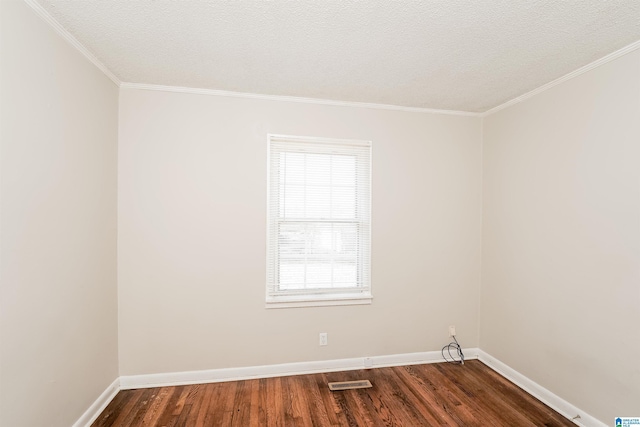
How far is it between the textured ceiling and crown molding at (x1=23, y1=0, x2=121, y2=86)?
0.03 m

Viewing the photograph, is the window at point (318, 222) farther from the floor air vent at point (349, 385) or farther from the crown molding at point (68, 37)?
the crown molding at point (68, 37)

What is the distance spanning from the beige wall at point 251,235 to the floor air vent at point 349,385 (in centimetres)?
28

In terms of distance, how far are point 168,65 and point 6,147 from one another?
118 cm

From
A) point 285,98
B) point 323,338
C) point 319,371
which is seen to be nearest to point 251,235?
point 323,338

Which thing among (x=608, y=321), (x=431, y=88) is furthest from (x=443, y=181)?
(x=608, y=321)

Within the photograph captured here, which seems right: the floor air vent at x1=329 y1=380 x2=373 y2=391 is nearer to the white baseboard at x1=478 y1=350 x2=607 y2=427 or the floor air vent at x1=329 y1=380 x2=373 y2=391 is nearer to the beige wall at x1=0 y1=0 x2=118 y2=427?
the white baseboard at x1=478 y1=350 x2=607 y2=427

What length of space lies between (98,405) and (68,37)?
8.50 ft

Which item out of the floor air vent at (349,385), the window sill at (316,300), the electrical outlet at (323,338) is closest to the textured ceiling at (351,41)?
the window sill at (316,300)

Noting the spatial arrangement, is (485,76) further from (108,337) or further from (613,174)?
(108,337)

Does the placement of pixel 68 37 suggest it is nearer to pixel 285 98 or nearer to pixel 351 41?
pixel 285 98

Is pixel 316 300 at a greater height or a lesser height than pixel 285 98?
lesser

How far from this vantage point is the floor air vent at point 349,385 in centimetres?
254

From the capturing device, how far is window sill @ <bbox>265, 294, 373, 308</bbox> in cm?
274

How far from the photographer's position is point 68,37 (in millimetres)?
1837
